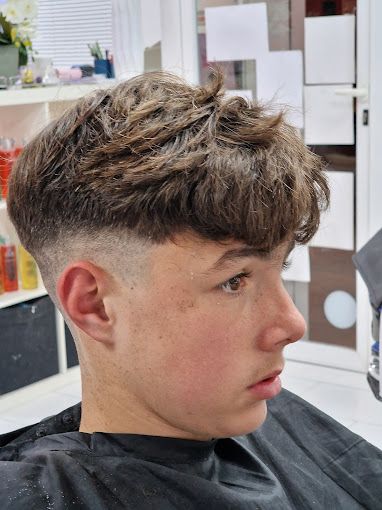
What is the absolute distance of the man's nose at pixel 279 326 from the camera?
988mm

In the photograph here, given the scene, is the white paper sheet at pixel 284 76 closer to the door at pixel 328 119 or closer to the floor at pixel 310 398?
the door at pixel 328 119

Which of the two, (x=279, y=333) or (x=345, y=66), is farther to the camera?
(x=345, y=66)

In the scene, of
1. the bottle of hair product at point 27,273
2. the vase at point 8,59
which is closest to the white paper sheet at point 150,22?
the vase at point 8,59

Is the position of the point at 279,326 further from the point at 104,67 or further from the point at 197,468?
the point at 104,67

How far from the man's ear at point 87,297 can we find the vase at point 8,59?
2830 millimetres

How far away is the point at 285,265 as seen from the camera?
1.07 meters

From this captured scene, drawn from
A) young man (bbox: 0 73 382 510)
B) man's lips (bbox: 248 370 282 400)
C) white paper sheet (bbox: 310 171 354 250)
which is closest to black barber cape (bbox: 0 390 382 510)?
young man (bbox: 0 73 382 510)

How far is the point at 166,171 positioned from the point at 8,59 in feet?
9.62

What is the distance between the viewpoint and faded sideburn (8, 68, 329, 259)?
0.92 metres

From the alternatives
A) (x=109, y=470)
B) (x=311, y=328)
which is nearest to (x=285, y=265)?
(x=109, y=470)

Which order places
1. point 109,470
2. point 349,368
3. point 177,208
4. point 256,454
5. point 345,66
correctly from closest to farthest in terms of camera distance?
point 177,208, point 109,470, point 256,454, point 345,66, point 349,368

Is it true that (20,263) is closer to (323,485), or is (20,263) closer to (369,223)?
(369,223)

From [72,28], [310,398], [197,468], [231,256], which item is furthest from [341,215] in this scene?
[231,256]

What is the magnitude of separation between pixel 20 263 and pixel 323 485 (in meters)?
2.77
